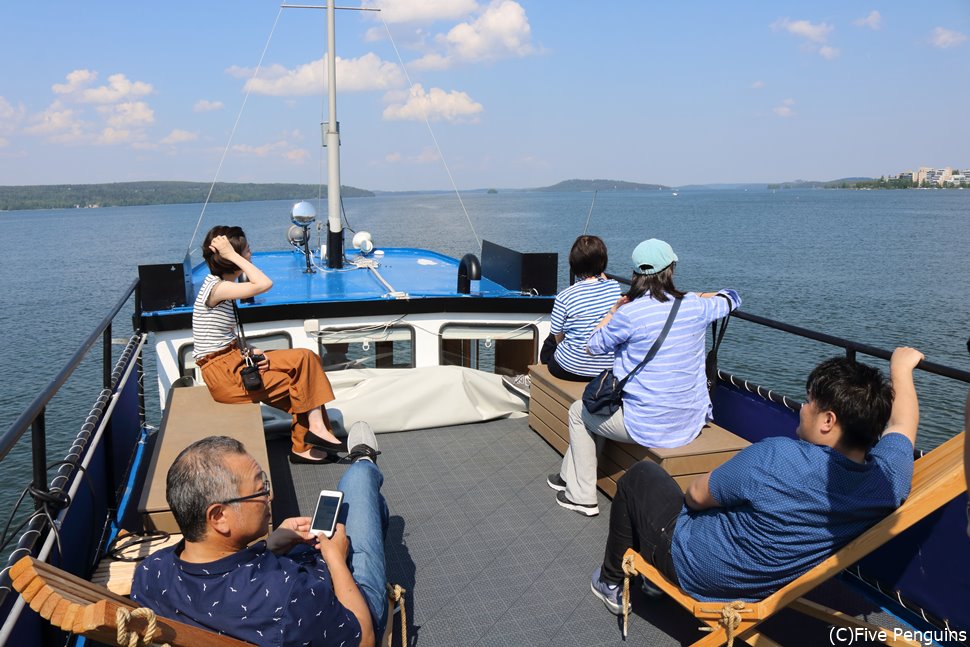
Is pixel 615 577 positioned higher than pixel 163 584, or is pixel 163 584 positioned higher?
pixel 163 584

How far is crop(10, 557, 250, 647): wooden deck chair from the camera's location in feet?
5.49

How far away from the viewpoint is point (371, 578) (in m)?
2.82

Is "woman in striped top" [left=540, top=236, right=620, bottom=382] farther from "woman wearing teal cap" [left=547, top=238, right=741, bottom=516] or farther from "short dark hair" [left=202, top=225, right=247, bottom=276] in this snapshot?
"short dark hair" [left=202, top=225, right=247, bottom=276]

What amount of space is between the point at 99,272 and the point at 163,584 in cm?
4356

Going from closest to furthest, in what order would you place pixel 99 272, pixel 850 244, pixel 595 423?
pixel 595 423
pixel 99 272
pixel 850 244

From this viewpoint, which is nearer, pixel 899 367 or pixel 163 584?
pixel 163 584

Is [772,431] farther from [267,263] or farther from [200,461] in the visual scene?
[267,263]

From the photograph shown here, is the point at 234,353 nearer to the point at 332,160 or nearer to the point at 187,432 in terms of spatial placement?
the point at 187,432

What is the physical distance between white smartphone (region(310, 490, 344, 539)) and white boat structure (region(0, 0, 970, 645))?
91cm

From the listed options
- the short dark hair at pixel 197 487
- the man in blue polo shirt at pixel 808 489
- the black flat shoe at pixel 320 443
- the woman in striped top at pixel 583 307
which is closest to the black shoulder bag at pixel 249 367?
the black flat shoe at pixel 320 443

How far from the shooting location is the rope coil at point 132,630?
1709 mm

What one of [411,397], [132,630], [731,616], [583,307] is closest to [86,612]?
[132,630]

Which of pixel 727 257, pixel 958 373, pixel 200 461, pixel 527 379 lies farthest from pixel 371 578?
pixel 727 257

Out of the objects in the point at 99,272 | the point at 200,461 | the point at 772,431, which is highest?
the point at 200,461
